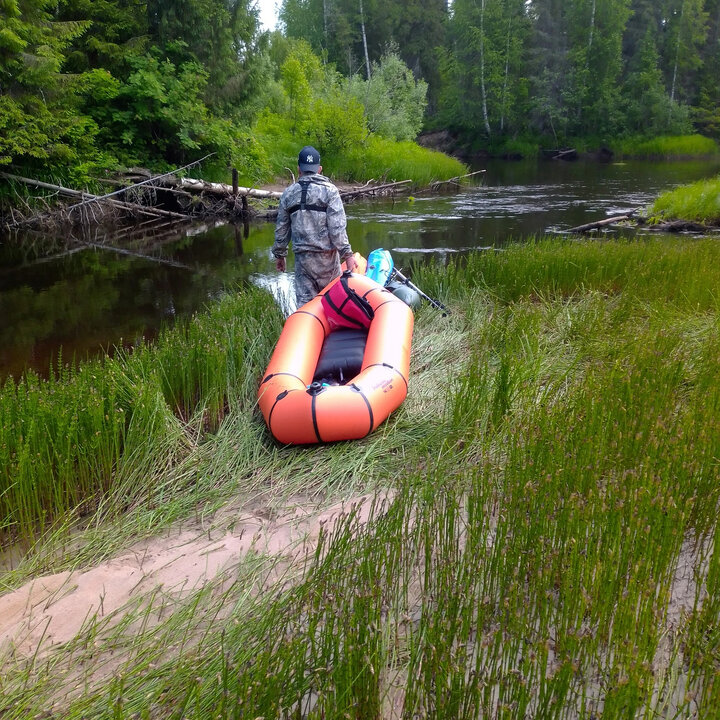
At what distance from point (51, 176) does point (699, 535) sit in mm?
14333

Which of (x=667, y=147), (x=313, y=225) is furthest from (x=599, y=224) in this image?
(x=667, y=147)

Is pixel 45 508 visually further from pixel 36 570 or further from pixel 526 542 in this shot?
pixel 526 542

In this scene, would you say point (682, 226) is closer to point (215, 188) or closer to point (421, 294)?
point (421, 294)

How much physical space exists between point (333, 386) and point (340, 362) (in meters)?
0.74

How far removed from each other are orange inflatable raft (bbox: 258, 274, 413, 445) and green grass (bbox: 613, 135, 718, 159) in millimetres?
31139

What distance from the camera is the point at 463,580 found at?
2012mm

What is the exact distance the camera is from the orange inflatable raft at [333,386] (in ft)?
12.1

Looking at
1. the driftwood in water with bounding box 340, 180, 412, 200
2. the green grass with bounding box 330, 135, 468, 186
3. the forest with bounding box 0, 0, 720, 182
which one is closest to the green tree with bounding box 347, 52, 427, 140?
the forest with bounding box 0, 0, 720, 182

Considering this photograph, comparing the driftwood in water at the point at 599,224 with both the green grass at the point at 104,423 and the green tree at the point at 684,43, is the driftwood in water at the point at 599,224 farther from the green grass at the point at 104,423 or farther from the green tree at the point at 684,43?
the green tree at the point at 684,43

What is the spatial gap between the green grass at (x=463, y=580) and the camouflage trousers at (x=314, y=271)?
6.62 feet

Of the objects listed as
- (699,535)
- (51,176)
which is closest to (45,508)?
(699,535)

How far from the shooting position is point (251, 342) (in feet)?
17.0

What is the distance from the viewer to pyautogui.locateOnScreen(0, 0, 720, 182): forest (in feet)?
42.7

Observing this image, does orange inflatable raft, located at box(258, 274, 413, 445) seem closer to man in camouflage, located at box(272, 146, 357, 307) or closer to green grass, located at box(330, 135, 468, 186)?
man in camouflage, located at box(272, 146, 357, 307)
